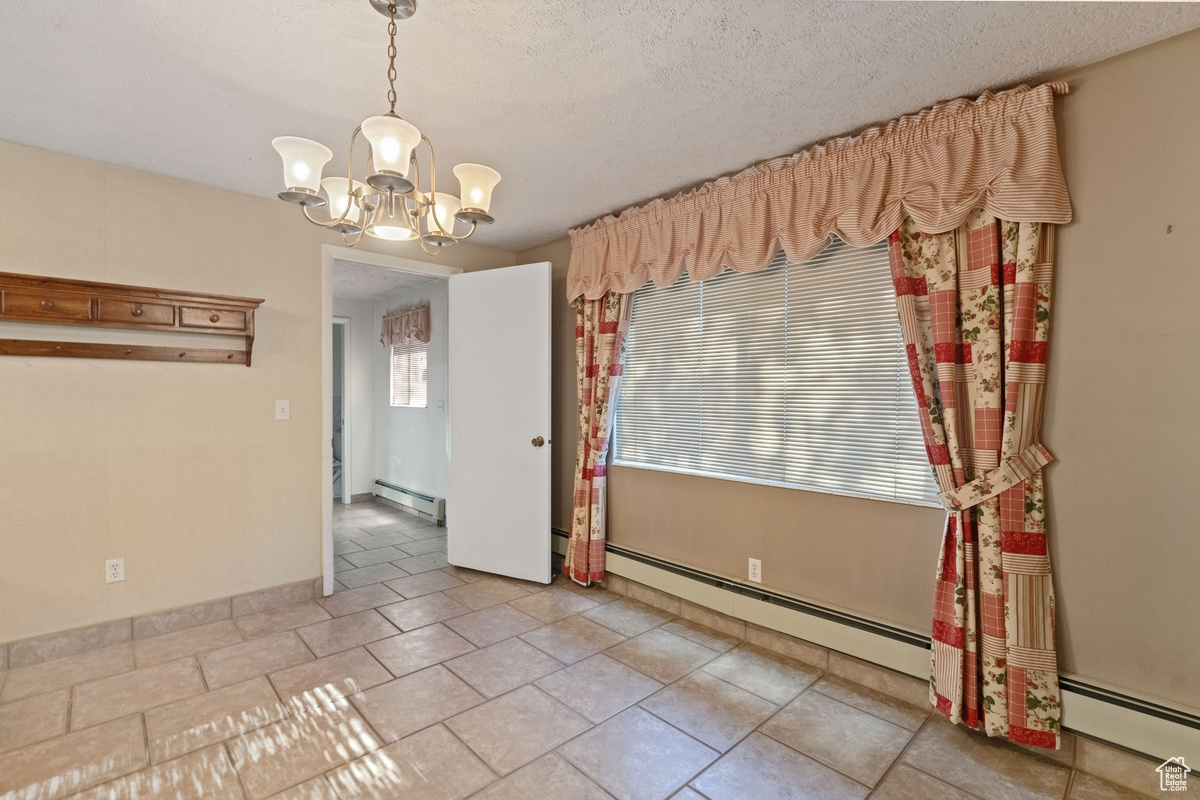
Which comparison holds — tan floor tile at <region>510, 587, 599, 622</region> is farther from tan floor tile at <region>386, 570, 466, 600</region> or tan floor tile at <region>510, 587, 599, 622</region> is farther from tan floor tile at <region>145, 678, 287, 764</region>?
tan floor tile at <region>145, 678, 287, 764</region>

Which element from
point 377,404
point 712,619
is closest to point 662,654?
point 712,619

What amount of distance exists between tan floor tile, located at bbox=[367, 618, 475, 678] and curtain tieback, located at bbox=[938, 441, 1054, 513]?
2.28 m

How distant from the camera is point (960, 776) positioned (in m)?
1.82

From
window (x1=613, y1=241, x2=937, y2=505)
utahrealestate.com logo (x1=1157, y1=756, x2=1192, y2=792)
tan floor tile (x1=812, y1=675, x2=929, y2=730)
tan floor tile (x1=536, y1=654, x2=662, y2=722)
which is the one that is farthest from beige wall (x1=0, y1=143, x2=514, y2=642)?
utahrealestate.com logo (x1=1157, y1=756, x2=1192, y2=792)

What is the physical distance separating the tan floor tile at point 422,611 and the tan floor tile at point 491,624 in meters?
0.09

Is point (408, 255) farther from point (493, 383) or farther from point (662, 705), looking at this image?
point (662, 705)

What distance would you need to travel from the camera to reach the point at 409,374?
5785mm

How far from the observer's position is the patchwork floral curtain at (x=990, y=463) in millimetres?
1874

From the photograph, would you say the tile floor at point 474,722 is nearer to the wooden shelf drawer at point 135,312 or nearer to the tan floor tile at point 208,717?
the tan floor tile at point 208,717

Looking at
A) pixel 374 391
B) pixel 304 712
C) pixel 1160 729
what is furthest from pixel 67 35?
pixel 374 391

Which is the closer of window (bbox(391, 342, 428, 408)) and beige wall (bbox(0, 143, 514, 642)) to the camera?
beige wall (bbox(0, 143, 514, 642))

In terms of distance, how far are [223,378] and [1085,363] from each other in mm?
3917

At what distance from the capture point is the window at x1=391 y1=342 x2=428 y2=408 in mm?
5582

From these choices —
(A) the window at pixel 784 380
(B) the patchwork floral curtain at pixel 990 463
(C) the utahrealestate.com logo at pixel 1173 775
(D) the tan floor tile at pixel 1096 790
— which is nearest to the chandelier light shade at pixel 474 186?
(A) the window at pixel 784 380
